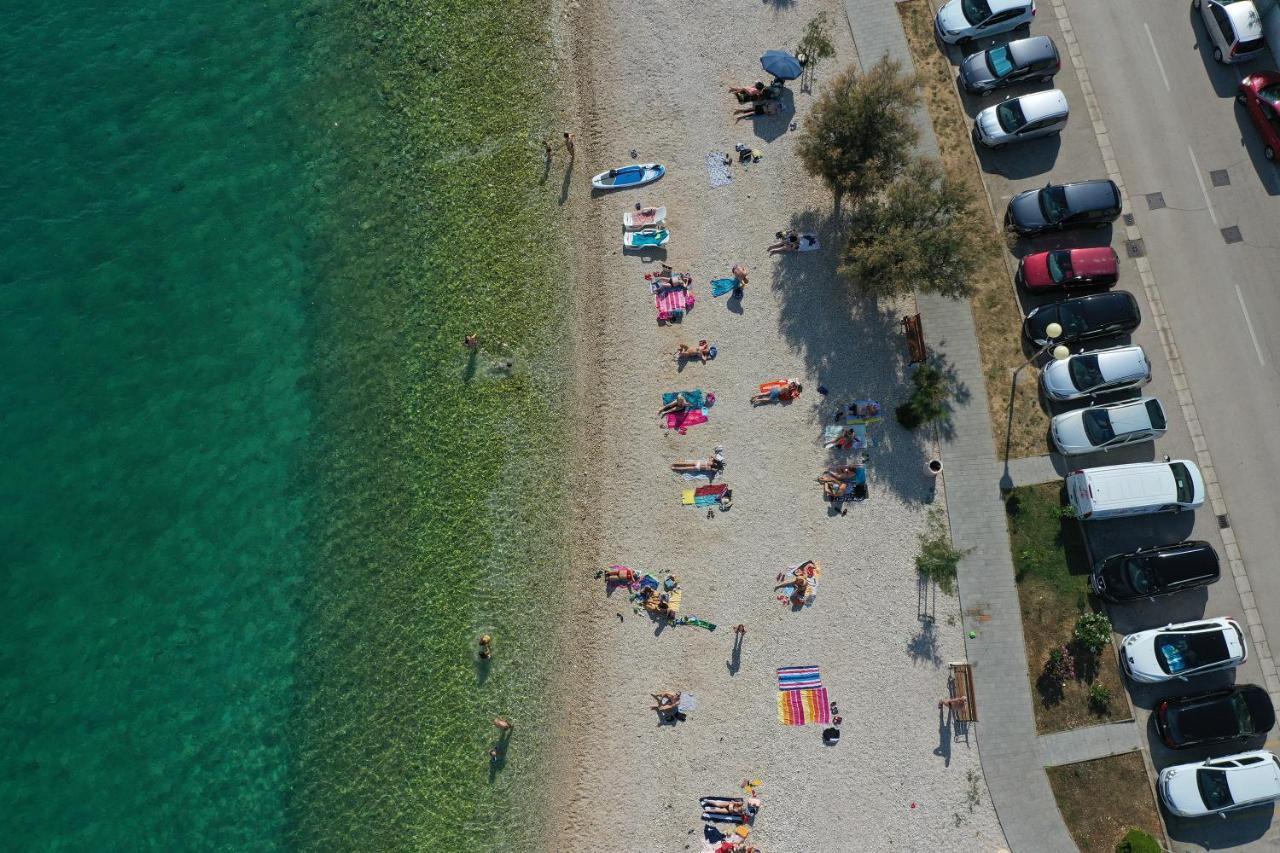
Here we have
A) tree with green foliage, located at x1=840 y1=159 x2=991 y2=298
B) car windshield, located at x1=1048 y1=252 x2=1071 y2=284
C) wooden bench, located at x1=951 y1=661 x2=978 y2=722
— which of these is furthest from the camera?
car windshield, located at x1=1048 y1=252 x2=1071 y2=284

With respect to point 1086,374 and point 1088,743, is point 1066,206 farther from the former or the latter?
point 1088,743

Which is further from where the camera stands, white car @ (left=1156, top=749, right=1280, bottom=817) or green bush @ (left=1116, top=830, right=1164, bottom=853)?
green bush @ (left=1116, top=830, right=1164, bottom=853)

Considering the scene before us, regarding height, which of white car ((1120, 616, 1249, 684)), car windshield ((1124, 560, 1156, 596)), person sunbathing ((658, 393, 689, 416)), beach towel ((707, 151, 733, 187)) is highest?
beach towel ((707, 151, 733, 187))

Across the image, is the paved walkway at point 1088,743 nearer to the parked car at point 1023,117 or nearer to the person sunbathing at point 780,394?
the person sunbathing at point 780,394

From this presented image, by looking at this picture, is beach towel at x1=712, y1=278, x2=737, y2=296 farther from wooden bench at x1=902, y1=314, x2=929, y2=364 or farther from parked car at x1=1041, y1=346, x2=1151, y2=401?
parked car at x1=1041, y1=346, x2=1151, y2=401

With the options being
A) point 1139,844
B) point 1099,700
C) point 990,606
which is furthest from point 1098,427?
point 1139,844

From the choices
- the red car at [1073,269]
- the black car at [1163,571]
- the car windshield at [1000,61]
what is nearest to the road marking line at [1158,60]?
the car windshield at [1000,61]

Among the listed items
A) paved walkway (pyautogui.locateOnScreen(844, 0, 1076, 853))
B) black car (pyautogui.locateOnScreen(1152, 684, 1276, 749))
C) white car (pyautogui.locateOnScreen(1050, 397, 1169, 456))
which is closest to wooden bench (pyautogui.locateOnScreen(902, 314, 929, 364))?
paved walkway (pyautogui.locateOnScreen(844, 0, 1076, 853))
